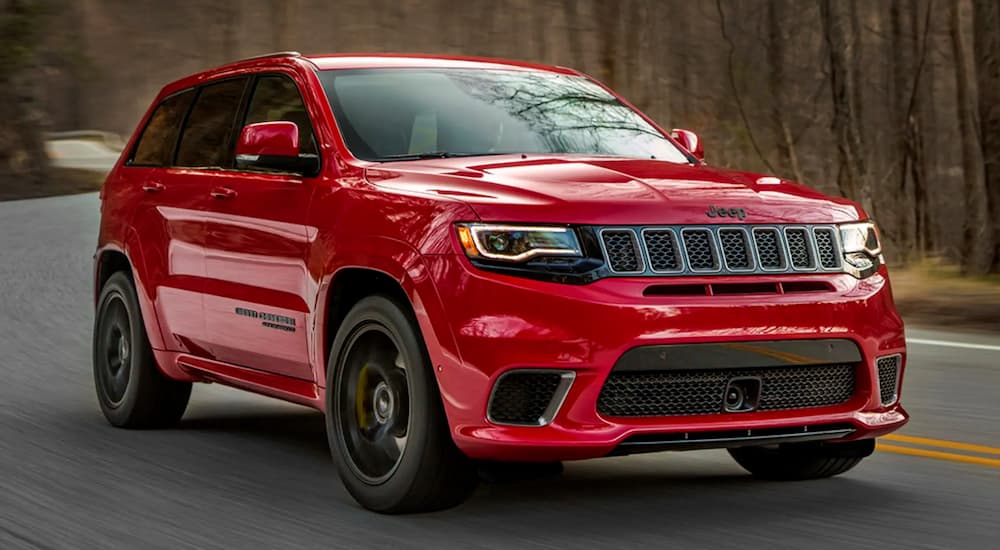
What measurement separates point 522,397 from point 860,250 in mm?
1475

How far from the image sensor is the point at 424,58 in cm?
778

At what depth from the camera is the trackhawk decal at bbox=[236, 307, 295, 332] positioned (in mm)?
6934

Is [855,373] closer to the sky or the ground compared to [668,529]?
closer to the sky

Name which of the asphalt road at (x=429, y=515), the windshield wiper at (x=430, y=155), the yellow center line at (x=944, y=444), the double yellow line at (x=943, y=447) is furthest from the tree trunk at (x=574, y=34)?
the windshield wiper at (x=430, y=155)

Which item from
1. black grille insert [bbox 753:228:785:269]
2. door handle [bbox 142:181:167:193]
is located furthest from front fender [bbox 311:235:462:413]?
door handle [bbox 142:181:167:193]

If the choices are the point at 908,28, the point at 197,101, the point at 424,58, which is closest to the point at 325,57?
the point at 424,58

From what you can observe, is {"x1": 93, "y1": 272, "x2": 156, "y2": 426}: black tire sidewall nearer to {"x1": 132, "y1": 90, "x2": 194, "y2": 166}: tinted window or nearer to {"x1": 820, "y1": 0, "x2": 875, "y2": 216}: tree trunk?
{"x1": 132, "y1": 90, "x2": 194, "y2": 166}: tinted window

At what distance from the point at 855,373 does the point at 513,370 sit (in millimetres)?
1359

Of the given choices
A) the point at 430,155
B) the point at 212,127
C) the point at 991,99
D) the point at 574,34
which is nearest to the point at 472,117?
the point at 430,155

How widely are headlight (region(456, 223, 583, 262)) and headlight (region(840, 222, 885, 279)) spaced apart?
1149 mm

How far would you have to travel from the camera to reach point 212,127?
8.20 meters

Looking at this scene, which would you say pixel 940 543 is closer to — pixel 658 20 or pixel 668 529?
Result: pixel 668 529

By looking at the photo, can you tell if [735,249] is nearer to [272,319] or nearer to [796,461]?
[796,461]

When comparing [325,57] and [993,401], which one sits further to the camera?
[993,401]
